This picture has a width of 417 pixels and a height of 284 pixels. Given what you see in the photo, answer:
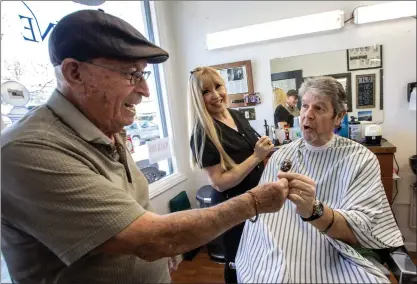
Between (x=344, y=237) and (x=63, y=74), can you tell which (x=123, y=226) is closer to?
(x=63, y=74)

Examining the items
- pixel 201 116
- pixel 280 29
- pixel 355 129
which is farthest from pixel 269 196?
pixel 280 29

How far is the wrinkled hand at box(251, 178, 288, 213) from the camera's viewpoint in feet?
1.99

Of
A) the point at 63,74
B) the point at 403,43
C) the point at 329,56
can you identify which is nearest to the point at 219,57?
the point at 329,56

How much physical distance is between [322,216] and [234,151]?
43 cm

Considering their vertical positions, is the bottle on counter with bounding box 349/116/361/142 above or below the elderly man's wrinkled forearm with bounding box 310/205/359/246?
above

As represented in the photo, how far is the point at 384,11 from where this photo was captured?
4.72 feet

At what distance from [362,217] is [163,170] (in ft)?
4.03

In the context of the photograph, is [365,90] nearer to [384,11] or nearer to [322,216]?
[384,11]

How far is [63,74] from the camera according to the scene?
57 cm

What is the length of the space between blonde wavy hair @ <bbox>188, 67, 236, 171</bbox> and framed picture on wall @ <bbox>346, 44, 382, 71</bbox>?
103 centimetres

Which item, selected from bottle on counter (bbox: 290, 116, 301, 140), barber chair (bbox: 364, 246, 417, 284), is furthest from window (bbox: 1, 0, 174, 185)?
barber chair (bbox: 364, 246, 417, 284)

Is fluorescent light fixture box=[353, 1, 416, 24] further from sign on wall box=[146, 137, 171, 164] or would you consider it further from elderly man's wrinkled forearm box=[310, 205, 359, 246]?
sign on wall box=[146, 137, 171, 164]

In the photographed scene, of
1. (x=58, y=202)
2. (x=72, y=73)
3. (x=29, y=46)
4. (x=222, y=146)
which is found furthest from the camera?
(x=222, y=146)

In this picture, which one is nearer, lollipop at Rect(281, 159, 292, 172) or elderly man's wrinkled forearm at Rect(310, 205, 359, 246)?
elderly man's wrinkled forearm at Rect(310, 205, 359, 246)
